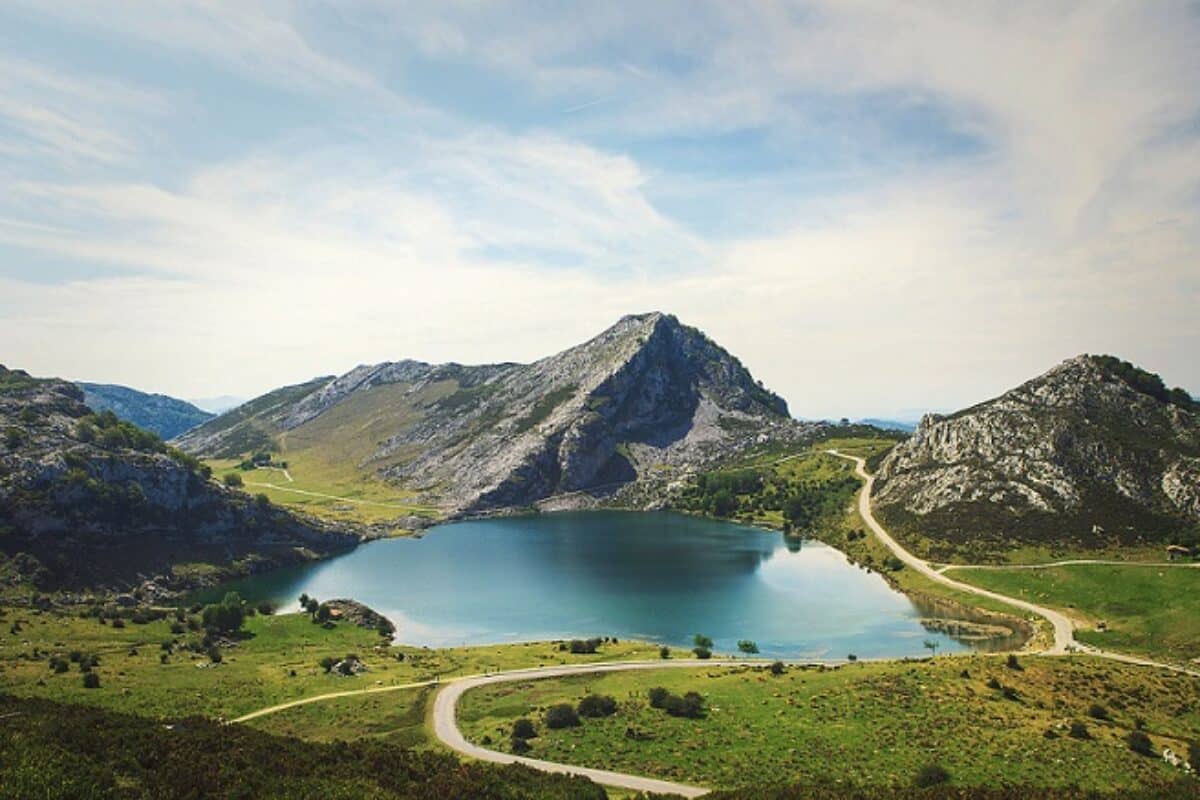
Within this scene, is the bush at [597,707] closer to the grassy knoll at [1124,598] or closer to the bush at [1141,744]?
the bush at [1141,744]

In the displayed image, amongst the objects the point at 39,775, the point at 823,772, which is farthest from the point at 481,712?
the point at 39,775

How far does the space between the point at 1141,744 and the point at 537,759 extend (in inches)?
1979

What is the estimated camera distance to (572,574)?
15688 centimetres

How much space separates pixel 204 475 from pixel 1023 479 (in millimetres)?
206994

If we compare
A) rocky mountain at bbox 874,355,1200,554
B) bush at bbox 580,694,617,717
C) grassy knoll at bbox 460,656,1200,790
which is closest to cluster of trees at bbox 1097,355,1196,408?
rocky mountain at bbox 874,355,1200,554

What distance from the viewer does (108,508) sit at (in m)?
158

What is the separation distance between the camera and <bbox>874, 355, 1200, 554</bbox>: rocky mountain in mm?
137500

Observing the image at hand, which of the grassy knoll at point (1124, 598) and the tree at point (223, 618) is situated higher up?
the grassy knoll at point (1124, 598)

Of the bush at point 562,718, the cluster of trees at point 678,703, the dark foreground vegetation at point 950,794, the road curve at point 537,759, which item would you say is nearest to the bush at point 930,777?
the dark foreground vegetation at point 950,794

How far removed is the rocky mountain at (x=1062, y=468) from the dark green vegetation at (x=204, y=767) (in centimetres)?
12998

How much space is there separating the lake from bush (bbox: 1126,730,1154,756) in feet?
126

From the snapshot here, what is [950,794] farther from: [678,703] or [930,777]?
[678,703]

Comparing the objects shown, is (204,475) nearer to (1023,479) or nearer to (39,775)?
(39,775)

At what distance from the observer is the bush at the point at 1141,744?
57.8m
